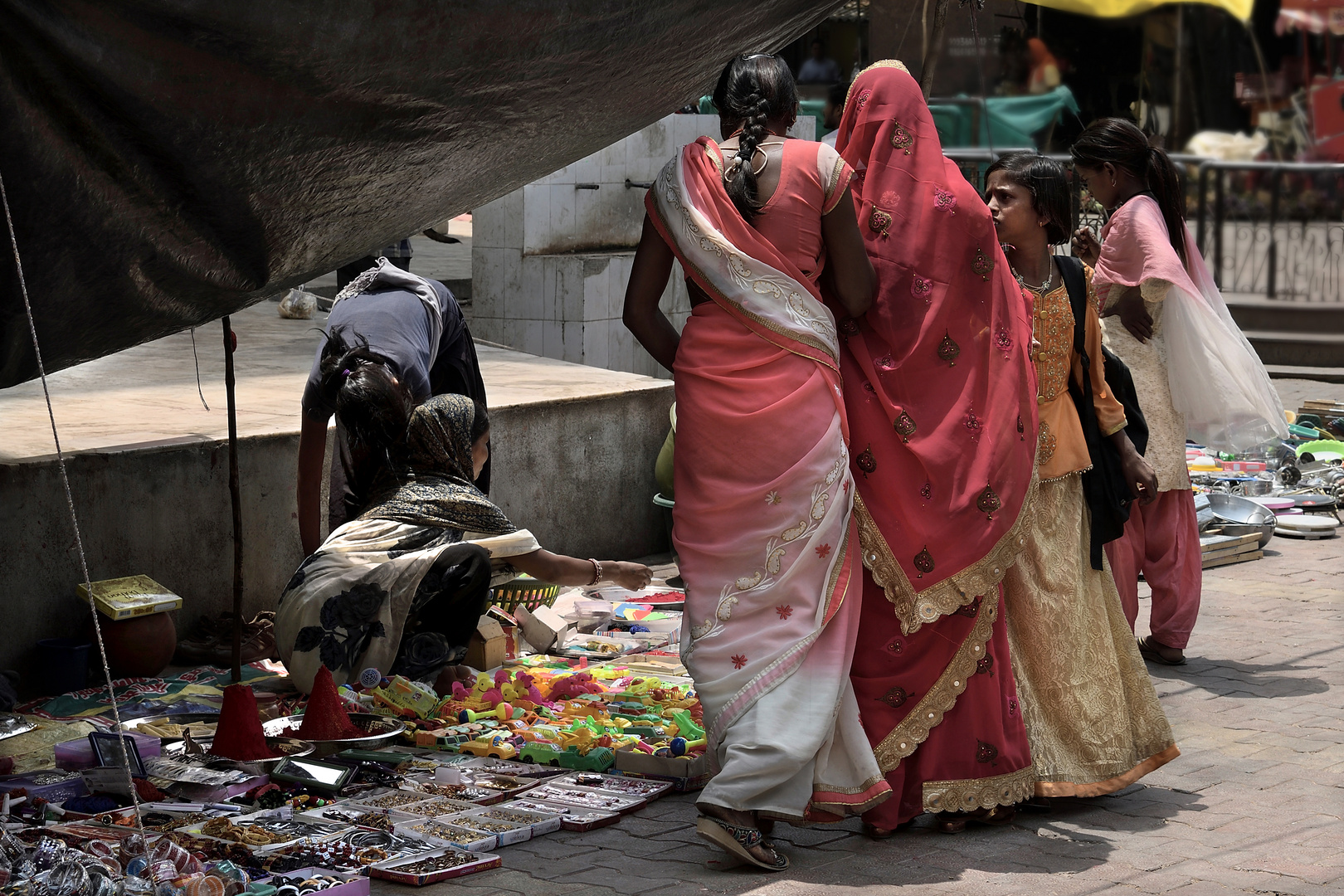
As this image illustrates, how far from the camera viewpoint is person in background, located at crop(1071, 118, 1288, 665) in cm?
554

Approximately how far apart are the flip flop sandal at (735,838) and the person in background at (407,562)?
1.39 meters

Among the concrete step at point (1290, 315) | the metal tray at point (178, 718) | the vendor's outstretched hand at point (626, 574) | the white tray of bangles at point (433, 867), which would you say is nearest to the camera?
the white tray of bangles at point (433, 867)

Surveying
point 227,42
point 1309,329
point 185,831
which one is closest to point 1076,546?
point 185,831

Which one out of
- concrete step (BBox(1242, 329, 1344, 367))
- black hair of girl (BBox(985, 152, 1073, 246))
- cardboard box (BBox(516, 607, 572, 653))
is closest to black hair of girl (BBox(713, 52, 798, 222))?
black hair of girl (BBox(985, 152, 1073, 246))

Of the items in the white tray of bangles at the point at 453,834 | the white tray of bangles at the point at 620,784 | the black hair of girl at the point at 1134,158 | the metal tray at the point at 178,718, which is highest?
the black hair of girl at the point at 1134,158

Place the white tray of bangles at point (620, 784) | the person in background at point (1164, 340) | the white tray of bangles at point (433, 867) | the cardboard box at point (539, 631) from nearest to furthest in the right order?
the white tray of bangles at point (433, 867) < the white tray of bangles at point (620, 784) < the person in background at point (1164, 340) < the cardboard box at point (539, 631)

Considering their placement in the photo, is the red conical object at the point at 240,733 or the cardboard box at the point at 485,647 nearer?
the red conical object at the point at 240,733

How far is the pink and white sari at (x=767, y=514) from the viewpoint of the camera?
11.7 feet

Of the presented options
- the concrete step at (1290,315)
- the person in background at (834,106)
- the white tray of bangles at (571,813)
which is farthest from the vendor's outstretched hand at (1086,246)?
the person in background at (834,106)

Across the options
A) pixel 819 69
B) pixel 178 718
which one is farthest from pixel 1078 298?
pixel 819 69

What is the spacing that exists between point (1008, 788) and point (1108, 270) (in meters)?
2.52

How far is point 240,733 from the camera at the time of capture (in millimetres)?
4141

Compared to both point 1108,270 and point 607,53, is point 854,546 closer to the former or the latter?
point 607,53

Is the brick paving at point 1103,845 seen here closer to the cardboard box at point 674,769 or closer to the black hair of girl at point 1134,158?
the cardboard box at point 674,769
